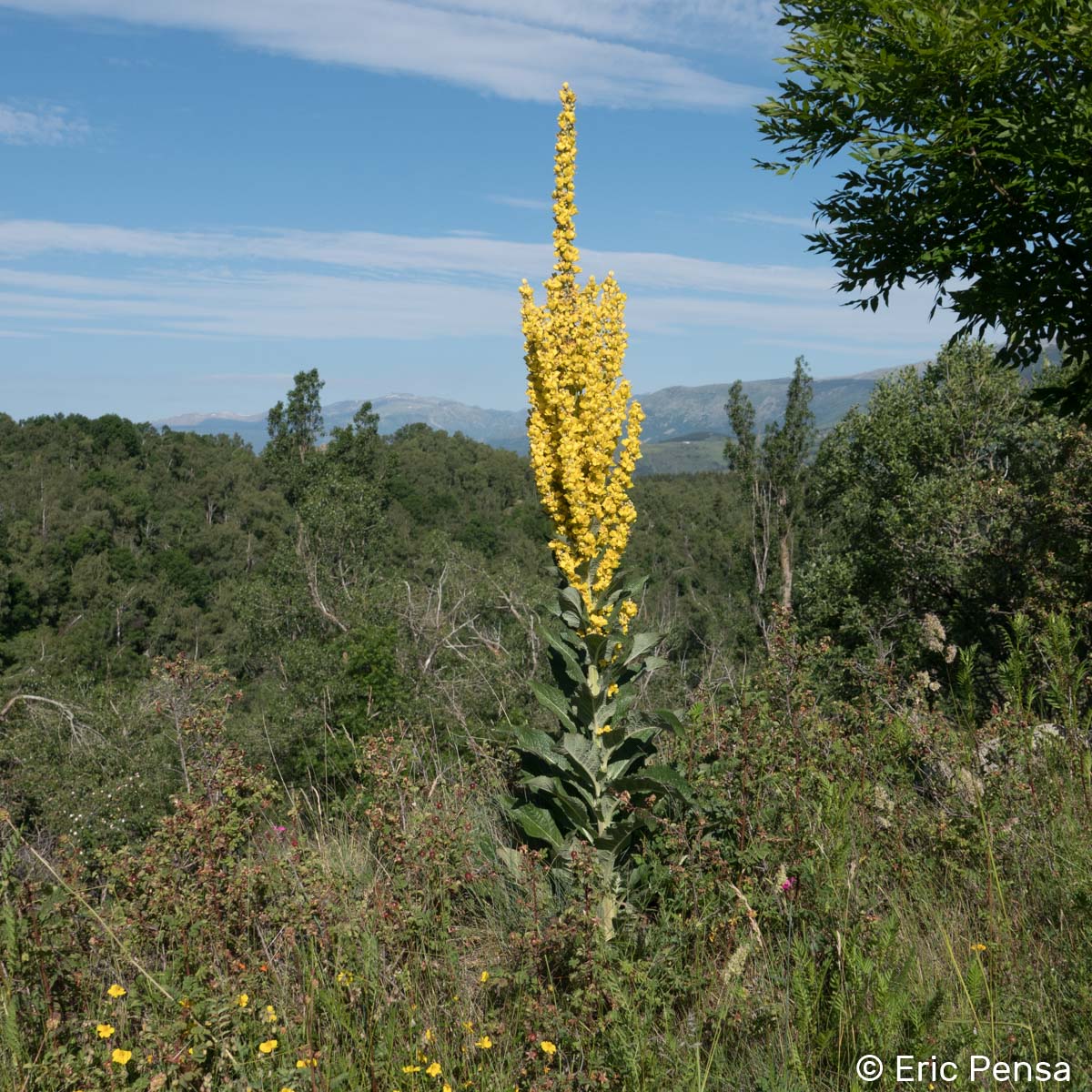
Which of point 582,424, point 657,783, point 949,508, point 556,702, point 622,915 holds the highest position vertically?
point 582,424

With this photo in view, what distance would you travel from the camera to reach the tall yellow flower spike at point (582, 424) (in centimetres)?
438

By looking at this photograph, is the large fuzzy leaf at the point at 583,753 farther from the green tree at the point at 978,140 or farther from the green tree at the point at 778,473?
the green tree at the point at 778,473

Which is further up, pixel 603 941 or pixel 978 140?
pixel 978 140

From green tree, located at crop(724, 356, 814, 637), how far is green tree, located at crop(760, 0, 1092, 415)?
1903cm

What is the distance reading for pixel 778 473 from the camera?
28375 mm

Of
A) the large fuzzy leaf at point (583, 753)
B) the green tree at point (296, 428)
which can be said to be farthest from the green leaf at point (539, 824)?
the green tree at point (296, 428)

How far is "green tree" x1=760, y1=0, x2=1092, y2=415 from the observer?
6.90 m

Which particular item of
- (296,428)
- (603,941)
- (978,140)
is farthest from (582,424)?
(296,428)

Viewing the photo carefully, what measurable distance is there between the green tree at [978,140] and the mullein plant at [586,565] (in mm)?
4635

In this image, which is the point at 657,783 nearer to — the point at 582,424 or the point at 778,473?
the point at 582,424

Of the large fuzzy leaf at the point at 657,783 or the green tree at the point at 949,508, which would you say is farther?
the green tree at the point at 949,508

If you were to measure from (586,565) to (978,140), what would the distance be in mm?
5551

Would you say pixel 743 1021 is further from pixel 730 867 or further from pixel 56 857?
pixel 56 857

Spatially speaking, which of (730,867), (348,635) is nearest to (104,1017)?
(730,867)
